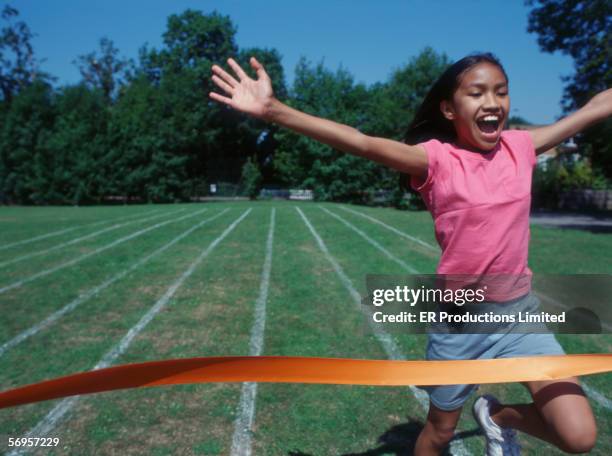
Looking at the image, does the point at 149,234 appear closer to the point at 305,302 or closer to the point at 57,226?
the point at 57,226

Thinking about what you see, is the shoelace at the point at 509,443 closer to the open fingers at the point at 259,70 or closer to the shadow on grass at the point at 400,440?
the shadow on grass at the point at 400,440

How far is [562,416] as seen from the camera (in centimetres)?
199

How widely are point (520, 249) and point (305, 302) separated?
4.15 m

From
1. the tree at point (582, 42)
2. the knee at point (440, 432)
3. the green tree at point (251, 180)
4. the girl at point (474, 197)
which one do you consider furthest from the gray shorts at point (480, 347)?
the green tree at point (251, 180)

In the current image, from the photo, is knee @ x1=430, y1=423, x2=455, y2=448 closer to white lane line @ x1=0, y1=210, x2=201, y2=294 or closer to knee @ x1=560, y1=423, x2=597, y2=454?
knee @ x1=560, y1=423, x2=597, y2=454

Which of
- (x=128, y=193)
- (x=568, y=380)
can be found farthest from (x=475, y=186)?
(x=128, y=193)

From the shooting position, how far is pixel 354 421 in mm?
3322

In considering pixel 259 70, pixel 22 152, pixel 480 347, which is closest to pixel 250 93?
pixel 259 70

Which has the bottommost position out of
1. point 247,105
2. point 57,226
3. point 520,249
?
point 57,226

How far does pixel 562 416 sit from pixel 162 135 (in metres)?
35.6

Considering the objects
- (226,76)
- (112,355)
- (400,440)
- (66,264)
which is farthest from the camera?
(66,264)

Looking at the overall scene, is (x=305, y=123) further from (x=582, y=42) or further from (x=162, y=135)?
(x=162, y=135)

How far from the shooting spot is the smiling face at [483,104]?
7.45 feet

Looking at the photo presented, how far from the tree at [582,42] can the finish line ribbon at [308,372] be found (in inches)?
559
